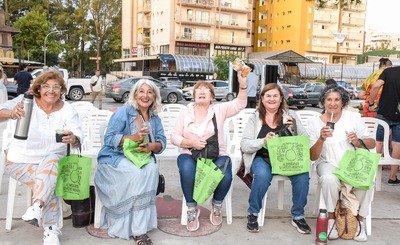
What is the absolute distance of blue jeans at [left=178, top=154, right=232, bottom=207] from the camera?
149 inches

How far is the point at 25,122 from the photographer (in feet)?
10.6

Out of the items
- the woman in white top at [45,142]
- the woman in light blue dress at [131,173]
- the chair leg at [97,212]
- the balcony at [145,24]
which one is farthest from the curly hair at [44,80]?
the balcony at [145,24]

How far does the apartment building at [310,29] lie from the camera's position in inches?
2223

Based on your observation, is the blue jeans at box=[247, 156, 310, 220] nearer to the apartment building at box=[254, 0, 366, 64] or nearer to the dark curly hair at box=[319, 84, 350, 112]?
the dark curly hair at box=[319, 84, 350, 112]

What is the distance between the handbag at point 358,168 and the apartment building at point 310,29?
177 feet

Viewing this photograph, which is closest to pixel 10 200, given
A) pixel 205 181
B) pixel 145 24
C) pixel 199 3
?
pixel 205 181

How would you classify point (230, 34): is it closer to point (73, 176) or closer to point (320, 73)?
point (320, 73)

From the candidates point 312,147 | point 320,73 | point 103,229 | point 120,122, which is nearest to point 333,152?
point 312,147

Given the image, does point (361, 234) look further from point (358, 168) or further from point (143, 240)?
point (143, 240)

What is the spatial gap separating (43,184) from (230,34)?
168 ft

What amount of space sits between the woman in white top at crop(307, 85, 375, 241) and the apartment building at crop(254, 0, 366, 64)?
53623 millimetres

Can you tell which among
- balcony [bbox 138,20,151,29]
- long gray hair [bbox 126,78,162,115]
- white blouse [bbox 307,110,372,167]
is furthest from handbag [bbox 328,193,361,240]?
balcony [bbox 138,20,151,29]

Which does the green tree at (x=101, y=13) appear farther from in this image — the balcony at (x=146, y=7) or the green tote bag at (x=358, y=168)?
the green tote bag at (x=358, y=168)

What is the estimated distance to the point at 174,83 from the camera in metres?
28.9
